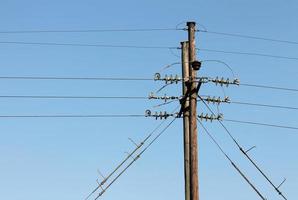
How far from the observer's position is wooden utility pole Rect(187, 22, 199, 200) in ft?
54.3

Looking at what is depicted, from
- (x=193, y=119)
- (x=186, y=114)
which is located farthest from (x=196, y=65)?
(x=186, y=114)

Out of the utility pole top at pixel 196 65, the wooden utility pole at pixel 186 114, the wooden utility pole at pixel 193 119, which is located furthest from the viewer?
the wooden utility pole at pixel 186 114

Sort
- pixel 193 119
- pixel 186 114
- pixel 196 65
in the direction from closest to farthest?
pixel 193 119, pixel 196 65, pixel 186 114

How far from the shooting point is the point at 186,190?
17922 mm

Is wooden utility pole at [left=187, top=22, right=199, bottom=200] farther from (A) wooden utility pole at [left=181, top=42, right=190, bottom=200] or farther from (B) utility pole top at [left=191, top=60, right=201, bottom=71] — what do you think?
(A) wooden utility pole at [left=181, top=42, right=190, bottom=200]

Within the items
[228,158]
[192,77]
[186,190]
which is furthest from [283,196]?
[192,77]

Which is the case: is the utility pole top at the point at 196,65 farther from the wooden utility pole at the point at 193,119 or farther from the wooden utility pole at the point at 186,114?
the wooden utility pole at the point at 186,114

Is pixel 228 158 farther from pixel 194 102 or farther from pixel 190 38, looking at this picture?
pixel 190 38

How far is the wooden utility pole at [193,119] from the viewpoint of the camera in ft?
54.3

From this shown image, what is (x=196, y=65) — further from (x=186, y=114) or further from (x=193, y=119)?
(x=186, y=114)

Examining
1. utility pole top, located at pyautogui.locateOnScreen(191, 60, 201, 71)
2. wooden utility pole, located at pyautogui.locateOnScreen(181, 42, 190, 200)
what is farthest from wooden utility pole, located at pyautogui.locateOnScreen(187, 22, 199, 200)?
wooden utility pole, located at pyautogui.locateOnScreen(181, 42, 190, 200)

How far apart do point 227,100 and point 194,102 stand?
91.9 inches

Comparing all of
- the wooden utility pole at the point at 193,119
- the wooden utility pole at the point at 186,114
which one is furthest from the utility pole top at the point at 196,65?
the wooden utility pole at the point at 186,114

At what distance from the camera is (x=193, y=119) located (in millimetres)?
17328
